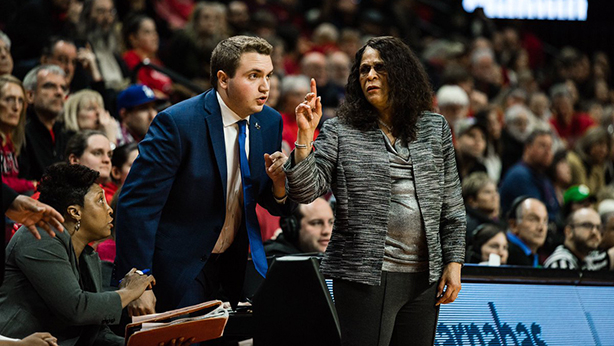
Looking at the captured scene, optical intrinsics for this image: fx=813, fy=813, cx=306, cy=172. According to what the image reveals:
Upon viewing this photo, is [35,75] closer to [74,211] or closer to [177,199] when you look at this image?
[74,211]

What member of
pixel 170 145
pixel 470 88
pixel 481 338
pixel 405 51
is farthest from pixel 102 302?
pixel 470 88

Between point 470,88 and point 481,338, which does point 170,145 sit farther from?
point 470,88

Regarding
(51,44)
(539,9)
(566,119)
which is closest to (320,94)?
(51,44)

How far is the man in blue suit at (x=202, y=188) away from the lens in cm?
309

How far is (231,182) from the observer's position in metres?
3.24

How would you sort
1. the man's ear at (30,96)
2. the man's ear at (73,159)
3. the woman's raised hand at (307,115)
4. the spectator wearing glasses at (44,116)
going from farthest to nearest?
the man's ear at (30,96)
the spectator wearing glasses at (44,116)
the man's ear at (73,159)
the woman's raised hand at (307,115)

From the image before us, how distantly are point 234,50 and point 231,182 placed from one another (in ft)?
1.71

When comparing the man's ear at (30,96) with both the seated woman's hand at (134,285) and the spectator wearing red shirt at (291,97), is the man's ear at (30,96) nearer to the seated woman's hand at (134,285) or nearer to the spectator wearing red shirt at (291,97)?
the spectator wearing red shirt at (291,97)

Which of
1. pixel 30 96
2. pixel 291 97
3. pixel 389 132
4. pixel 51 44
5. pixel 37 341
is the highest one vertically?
pixel 51 44

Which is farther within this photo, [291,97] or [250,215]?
[291,97]

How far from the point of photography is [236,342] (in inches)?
147

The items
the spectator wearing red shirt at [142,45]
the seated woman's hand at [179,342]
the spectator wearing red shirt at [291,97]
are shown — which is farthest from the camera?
the spectator wearing red shirt at [142,45]

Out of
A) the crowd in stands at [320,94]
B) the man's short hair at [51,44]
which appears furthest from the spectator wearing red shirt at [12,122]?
the man's short hair at [51,44]

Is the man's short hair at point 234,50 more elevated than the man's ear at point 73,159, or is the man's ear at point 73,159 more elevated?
the man's ear at point 73,159
